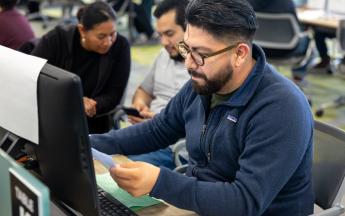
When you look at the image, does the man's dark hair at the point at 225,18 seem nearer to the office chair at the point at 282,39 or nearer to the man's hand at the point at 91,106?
the man's hand at the point at 91,106

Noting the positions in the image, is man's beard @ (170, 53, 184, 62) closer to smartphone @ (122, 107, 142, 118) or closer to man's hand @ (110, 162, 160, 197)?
smartphone @ (122, 107, 142, 118)

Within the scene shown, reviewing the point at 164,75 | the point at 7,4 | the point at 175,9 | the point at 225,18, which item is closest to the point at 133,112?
the point at 164,75

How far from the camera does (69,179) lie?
1058 millimetres

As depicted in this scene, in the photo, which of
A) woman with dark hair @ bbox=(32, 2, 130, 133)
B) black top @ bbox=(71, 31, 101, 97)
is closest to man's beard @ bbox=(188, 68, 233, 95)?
woman with dark hair @ bbox=(32, 2, 130, 133)

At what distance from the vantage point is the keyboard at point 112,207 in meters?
1.30

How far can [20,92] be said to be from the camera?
1004 millimetres

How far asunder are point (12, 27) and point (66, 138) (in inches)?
93.1

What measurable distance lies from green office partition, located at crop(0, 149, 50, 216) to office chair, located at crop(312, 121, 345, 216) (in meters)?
0.91

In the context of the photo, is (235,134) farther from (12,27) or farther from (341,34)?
(341,34)

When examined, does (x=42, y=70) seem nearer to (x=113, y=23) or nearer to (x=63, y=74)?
(x=63, y=74)

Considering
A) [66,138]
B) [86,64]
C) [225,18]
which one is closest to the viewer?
[66,138]

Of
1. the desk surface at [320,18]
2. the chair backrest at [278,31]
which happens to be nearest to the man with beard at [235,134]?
the chair backrest at [278,31]

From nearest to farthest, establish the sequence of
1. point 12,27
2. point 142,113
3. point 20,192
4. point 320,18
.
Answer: point 20,192 < point 142,113 < point 12,27 < point 320,18

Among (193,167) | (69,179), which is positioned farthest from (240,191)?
(69,179)
